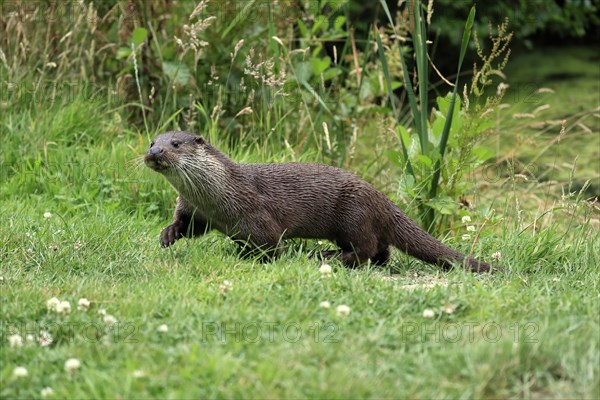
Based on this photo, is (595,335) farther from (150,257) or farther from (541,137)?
(541,137)

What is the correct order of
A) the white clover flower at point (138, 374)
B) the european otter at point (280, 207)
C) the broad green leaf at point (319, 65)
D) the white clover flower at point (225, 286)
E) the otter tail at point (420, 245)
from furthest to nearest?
the broad green leaf at point (319, 65) → the otter tail at point (420, 245) → the european otter at point (280, 207) → the white clover flower at point (225, 286) → the white clover flower at point (138, 374)

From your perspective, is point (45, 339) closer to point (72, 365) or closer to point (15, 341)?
point (15, 341)

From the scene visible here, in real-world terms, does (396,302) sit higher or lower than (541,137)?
higher

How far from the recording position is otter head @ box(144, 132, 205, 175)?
4398mm

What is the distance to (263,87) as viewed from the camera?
6176mm

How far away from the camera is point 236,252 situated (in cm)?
464

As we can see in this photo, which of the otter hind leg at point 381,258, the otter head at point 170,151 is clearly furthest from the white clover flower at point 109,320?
the otter hind leg at point 381,258

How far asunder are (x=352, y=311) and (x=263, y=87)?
292 cm

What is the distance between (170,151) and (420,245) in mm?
1360

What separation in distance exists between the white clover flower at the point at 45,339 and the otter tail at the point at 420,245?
78.9 inches

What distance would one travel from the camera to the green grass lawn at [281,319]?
2.97m

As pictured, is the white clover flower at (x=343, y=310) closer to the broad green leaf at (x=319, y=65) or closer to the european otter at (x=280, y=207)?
the european otter at (x=280, y=207)

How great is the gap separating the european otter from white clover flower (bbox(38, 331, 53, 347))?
4.16 ft

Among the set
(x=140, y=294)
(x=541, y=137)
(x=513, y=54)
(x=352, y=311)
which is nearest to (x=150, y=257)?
(x=140, y=294)
